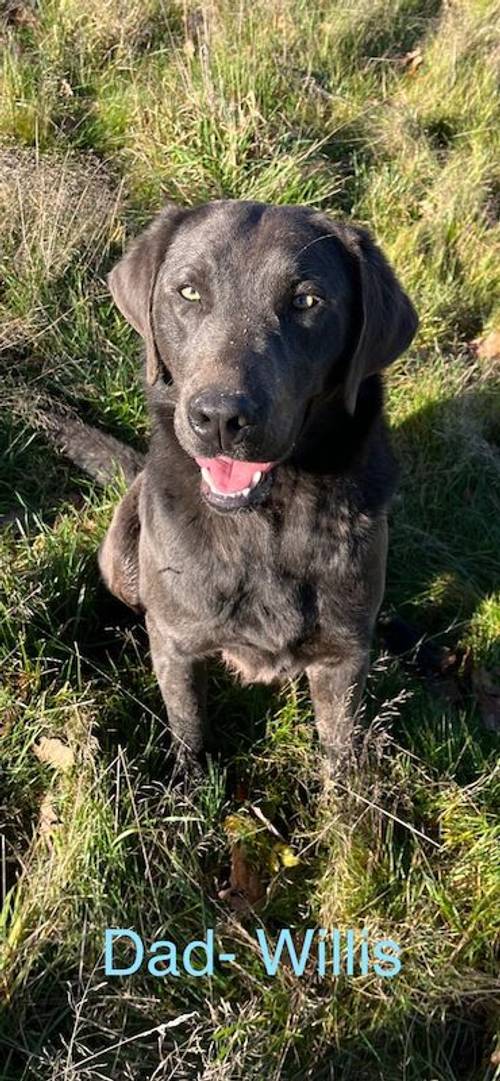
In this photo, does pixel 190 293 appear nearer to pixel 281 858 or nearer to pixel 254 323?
pixel 254 323

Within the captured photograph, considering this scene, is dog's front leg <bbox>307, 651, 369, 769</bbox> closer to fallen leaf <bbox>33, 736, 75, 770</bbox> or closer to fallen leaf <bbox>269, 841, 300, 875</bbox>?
fallen leaf <bbox>269, 841, 300, 875</bbox>

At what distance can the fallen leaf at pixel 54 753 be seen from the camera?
8.33ft

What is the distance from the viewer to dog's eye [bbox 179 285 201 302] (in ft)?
7.57

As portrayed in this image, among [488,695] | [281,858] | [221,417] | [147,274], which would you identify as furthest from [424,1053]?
[147,274]

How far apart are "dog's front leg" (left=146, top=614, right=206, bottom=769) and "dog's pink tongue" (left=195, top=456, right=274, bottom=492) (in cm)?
51

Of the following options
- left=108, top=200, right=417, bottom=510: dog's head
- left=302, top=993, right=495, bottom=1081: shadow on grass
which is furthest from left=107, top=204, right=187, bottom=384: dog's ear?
left=302, top=993, right=495, bottom=1081: shadow on grass

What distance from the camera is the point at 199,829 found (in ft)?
8.30

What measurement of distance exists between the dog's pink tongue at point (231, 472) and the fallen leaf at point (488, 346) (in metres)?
2.30

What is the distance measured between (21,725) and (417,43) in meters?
4.65

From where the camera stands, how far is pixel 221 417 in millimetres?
1991

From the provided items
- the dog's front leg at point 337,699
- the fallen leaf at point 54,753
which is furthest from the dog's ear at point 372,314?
the fallen leaf at point 54,753

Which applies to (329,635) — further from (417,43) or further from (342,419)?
(417,43)

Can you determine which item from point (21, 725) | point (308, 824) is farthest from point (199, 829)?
point (21, 725)

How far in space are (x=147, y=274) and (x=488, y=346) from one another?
2.28 meters
